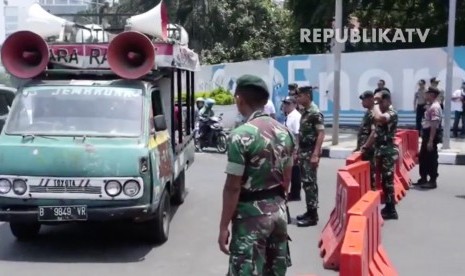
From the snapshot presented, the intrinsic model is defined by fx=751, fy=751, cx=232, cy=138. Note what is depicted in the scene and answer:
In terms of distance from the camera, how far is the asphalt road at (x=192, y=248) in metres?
7.28

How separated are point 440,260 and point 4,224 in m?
5.29

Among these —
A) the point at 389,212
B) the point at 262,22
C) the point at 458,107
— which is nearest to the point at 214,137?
the point at 458,107

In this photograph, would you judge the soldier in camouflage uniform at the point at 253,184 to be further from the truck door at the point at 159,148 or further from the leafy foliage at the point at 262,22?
the leafy foliage at the point at 262,22

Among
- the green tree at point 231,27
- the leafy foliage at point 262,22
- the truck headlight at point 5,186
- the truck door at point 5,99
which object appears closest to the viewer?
the truck headlight at point 5,186

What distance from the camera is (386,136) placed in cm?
953

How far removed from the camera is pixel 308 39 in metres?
29.3

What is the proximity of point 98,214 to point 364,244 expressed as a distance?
3.06 m

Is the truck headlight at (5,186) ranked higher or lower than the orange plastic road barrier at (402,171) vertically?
higher

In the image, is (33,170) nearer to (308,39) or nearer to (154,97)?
(154,97)

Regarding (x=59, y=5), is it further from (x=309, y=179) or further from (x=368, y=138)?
(x=309, y=179)

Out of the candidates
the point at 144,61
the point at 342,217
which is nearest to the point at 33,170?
the point at 144,61

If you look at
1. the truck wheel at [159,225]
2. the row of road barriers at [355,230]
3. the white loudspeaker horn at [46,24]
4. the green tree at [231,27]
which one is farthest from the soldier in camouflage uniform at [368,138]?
the green tree at [231,27]

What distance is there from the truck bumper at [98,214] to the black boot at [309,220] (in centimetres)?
237

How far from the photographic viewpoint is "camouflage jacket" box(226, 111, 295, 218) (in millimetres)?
4527
